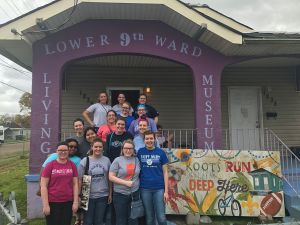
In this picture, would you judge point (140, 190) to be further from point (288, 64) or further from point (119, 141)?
point (288, 64)

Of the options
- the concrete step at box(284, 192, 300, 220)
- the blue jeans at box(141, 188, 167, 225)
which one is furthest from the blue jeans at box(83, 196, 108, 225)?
the concrete step at box(284, 192, 300, 220)

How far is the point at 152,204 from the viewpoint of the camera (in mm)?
4766

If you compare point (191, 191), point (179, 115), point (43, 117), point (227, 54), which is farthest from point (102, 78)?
point (191, 191)

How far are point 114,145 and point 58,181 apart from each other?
3.46 feet

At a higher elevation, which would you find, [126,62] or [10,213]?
[126,62]

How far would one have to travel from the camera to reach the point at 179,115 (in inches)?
416

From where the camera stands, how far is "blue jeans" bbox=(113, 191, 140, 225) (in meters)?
4.64

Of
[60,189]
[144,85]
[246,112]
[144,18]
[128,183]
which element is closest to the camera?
[60,189]

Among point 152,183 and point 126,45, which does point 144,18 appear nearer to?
point 126,45

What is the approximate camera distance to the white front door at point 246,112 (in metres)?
10.5

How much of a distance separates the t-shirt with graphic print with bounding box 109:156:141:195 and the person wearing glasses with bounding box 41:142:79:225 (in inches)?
21.7

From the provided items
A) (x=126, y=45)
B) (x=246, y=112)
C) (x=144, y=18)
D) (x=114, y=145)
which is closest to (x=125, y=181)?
(x=114, y=145)

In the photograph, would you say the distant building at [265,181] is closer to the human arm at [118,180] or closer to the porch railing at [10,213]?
the human arm at [118,180]

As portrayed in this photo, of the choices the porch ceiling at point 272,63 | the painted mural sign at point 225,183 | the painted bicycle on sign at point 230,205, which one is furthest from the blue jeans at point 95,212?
the porch ceiling at point 272,63
